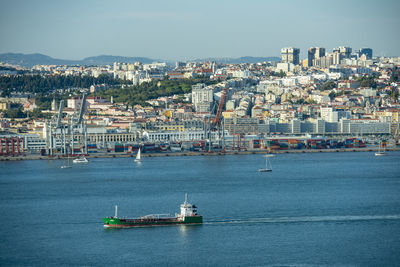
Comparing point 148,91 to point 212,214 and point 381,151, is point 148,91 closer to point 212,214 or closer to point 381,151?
point 381,151

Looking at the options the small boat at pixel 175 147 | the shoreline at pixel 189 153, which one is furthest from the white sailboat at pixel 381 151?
the small boat at pixel 175 147

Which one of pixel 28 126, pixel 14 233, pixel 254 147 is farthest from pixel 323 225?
pixel 28 126

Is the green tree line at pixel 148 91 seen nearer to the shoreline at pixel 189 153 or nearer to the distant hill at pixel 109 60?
the shoreline at pixel 189 153

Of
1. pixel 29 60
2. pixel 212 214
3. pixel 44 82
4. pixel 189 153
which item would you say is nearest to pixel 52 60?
pixel 29 60

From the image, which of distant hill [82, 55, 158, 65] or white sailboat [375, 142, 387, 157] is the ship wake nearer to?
white sailboat [375, 142, 387, 157]

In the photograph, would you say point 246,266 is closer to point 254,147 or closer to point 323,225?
point 323,225

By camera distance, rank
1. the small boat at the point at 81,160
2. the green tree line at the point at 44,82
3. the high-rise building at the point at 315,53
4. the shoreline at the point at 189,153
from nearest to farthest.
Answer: the small boat at the point at 81,160 → the shoreline at the point at 189,153 → the green tree line at the point at 44,82 → the high-rise building at the point at 315,53

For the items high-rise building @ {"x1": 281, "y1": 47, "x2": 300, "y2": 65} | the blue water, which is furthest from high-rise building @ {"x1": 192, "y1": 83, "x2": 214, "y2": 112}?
high-rise building @ {"x1": 281, "y1": 47, "x2": 300, "y2": 65}
